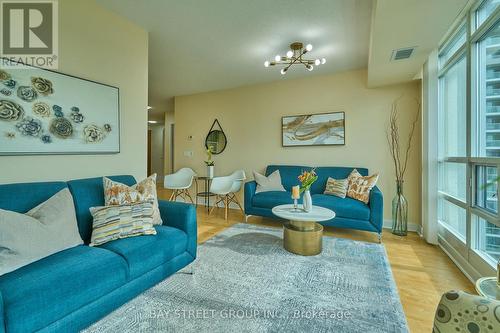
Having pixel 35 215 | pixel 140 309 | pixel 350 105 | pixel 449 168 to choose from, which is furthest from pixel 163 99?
pixel 449 168

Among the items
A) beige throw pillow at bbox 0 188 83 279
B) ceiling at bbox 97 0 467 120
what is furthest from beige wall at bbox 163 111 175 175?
beige throw pillow at bbox 0 188 83 279

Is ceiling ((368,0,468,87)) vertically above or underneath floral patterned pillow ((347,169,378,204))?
above

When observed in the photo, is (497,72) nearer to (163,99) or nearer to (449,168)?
(449,168)

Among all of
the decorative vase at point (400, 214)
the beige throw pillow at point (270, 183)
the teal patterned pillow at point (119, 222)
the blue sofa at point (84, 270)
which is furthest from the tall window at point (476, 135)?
the teal patterned pillow at point (119, 222)

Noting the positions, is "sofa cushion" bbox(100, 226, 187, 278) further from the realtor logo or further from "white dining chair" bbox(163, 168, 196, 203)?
"white dining chair" bbox(163, 168, 196, 203)

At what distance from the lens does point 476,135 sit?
221 centimetres

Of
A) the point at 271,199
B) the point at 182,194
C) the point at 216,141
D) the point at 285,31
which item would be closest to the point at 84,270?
the point at 271,199

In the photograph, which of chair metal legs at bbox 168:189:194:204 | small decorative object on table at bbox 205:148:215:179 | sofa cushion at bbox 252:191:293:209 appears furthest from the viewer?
chair metal legs at bbox 168:189:194:204

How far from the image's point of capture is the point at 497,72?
1979mm

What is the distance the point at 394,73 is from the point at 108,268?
396cm

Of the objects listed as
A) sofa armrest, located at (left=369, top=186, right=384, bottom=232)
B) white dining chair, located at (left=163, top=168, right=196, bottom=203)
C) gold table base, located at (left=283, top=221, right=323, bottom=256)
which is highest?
white dining chair, located at (left=163, top=168, right=196, bottom=203)

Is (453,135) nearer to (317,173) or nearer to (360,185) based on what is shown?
(360,185)

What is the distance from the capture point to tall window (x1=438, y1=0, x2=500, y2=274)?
1.98 m

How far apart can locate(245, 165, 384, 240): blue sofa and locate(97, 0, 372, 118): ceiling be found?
1768mm
